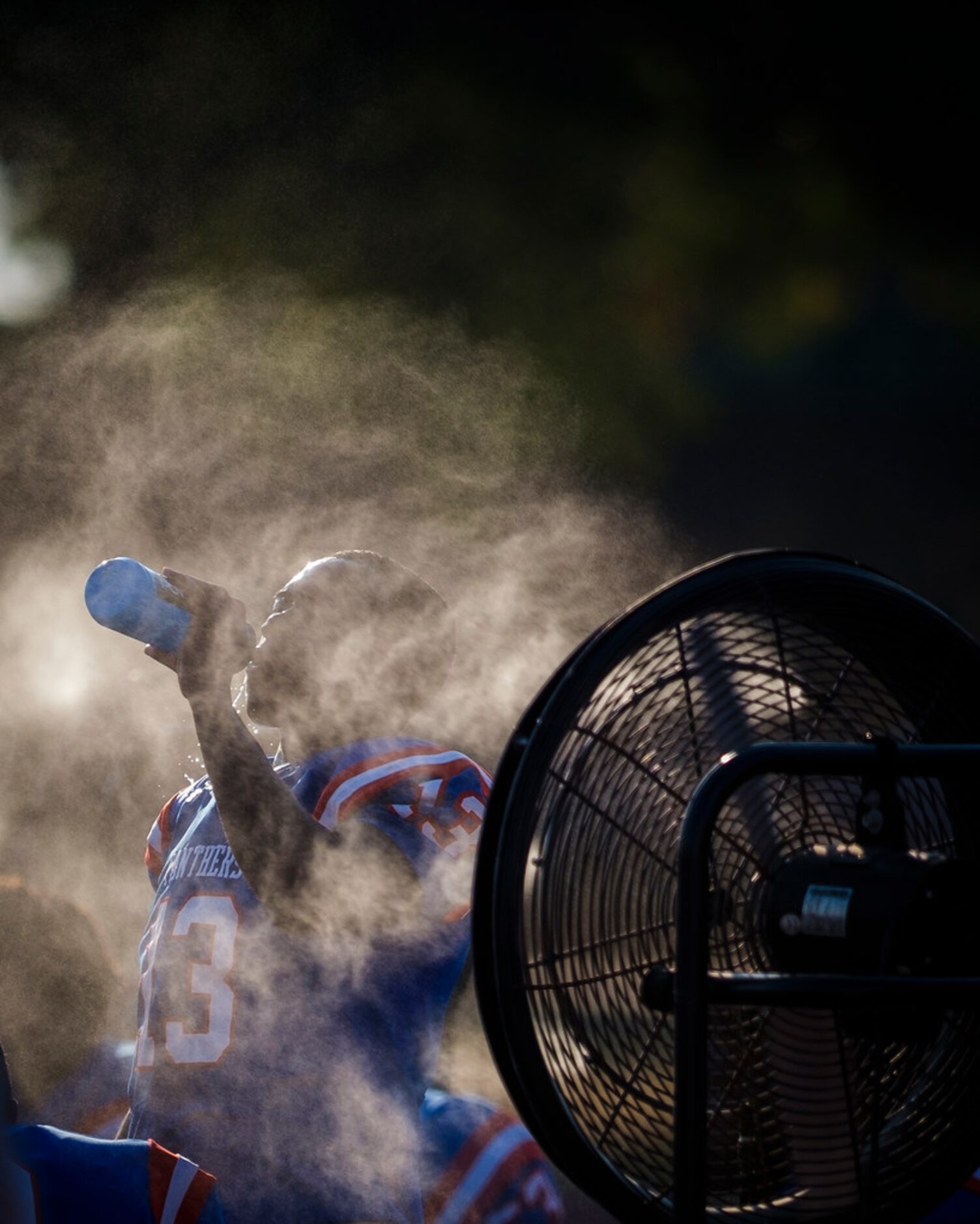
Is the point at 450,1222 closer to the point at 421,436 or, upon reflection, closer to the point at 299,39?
the point at 421,436

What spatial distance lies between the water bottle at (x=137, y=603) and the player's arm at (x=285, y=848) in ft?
0.37

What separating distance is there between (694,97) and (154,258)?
1405 mm

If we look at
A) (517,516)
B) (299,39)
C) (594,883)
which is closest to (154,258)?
(299,39)

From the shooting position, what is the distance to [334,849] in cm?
156

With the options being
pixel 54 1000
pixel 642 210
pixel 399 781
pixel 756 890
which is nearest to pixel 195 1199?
pixel 399 781

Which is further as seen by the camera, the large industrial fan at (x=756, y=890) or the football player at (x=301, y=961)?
the football player at (x=301, y=961)

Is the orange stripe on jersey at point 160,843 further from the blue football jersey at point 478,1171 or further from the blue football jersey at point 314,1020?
the blue football jersey at point 478,1171

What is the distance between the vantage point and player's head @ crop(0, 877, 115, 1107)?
7.65 feet

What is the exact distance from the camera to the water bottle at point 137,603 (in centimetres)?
163

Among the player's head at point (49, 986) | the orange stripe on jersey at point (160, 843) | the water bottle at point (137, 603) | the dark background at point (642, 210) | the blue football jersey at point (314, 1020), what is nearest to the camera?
the blue football jersey at point (314, 1020)

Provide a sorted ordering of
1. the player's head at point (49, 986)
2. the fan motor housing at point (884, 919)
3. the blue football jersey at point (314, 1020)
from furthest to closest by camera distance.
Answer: the player's head at point (49, 986) → the blue football jersey at point (314, 1020) → the fan motor housing at point (884, 919)

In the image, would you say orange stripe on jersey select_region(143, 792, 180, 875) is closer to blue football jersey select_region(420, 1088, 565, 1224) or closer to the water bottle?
the water bottle

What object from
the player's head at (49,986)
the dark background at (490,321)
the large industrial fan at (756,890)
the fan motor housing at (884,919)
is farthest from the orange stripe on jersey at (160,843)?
the fan motor housing at (884,919)

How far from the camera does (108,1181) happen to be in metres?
1.27
